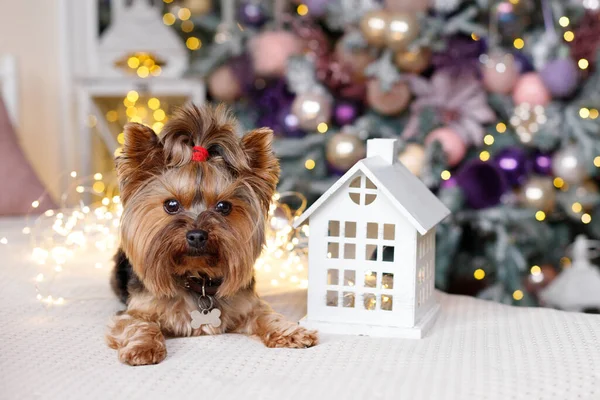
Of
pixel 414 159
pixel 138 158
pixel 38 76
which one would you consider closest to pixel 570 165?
pixel 414 159

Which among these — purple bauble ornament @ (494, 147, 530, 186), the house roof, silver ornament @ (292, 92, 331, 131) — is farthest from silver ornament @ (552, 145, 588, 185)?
the house roof

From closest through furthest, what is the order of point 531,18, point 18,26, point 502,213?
point 502,213, point 531,18, point 18,26

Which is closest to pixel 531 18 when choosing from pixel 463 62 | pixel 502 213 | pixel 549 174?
pixel 463 62

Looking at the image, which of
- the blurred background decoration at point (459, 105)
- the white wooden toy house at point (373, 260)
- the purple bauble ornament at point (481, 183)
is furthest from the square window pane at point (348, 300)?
the purple bauble ornament at point (481, 183)

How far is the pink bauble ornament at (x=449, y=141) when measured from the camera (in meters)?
3.07

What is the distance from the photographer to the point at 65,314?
1.95 meters

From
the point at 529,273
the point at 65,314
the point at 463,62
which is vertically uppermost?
the point at 463,62

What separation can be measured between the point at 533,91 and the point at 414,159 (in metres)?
0.55

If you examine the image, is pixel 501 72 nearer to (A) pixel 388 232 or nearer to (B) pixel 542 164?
(B) pixel 542 164

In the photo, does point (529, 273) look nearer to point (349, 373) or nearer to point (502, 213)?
point (502, 213)

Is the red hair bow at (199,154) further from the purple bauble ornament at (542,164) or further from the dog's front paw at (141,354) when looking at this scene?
the purple bauble ornament at (542,164)

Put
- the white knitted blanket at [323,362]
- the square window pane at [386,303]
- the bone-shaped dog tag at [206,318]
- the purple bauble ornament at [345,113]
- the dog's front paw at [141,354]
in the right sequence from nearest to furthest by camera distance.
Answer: the white knitted blanket at [323,362] < the dog's front paw at [141,354] < the bone-shaped dog tag at [206,318] < the square window pane at [386,303] < the purple bauble ornament at [345,113]

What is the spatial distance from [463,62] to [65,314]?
6.52 ft

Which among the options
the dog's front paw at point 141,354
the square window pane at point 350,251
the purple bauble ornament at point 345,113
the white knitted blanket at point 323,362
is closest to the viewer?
the white knitted blanket at point 323,362
